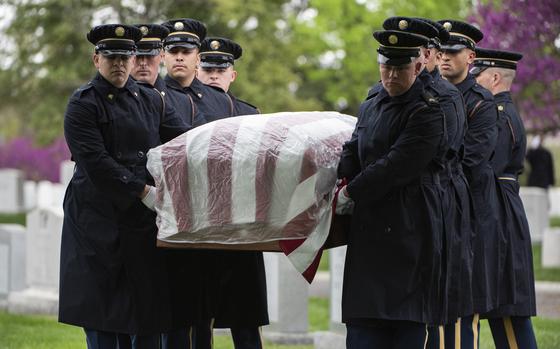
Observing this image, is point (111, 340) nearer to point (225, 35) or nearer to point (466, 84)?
point (466, 84)

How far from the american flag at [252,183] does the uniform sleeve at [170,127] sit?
325 millimetres

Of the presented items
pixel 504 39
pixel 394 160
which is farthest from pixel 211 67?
pixel 504 39


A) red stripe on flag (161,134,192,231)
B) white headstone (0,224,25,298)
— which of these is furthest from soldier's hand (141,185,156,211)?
white headstone (0,224,25,298)

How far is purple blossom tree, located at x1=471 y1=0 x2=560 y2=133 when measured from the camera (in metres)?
15.4

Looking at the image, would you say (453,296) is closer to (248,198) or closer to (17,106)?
(248,198)

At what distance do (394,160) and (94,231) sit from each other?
5.46ft

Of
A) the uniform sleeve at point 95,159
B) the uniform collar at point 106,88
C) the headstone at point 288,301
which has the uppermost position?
the uniform collar at point 106,88

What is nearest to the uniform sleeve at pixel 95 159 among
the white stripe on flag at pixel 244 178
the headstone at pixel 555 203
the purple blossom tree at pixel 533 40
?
the white stripe on flag at pixel 244 178

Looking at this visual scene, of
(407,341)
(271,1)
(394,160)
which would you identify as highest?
(271,1)

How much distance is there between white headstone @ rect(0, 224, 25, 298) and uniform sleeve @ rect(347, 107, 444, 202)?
7.34 m

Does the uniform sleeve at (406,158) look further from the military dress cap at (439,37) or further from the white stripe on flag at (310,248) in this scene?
the military dress cap at (439,37)

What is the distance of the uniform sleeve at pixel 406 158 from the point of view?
5.69 m

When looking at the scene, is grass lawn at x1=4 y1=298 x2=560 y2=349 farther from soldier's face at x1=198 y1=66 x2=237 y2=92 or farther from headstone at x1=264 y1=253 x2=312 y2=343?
soldier's face at x1=198 y1=66 x2=237 y2=92

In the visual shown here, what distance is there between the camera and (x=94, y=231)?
624cm
